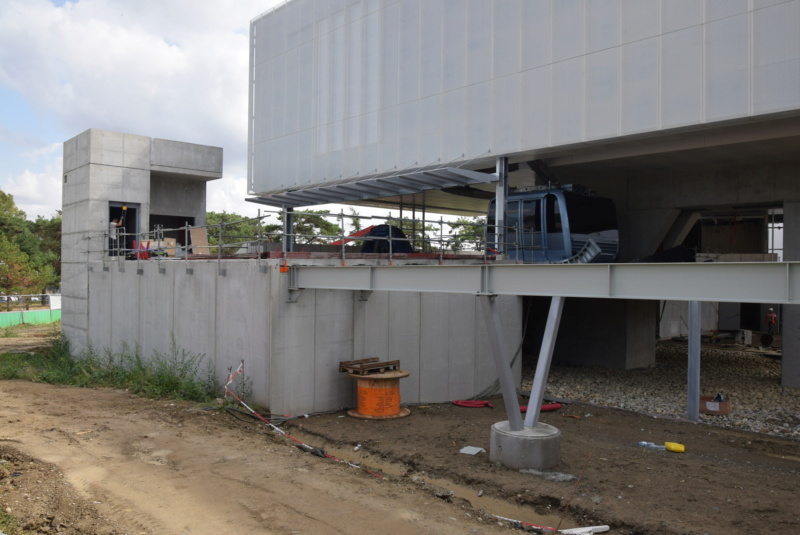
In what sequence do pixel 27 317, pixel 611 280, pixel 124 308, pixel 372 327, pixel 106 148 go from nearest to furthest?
pixel 611 280, pixel 372 327, pixel 124 308, pixel 106 148, pixel 27 317

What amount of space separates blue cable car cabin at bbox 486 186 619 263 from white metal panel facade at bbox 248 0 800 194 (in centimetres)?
155

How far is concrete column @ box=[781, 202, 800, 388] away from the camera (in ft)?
54.6

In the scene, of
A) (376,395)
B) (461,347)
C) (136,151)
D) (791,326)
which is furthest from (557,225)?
(136,151)

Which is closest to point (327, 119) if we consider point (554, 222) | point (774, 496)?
point (554, 222)

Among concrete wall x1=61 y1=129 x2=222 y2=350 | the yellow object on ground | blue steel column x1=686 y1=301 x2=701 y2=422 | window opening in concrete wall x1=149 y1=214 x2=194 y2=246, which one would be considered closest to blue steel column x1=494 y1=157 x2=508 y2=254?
blue steel column x1=686 y1=301 x2=701 y2=422

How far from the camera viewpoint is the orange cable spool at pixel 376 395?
43.9 feet

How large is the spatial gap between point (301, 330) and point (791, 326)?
13.1 metres

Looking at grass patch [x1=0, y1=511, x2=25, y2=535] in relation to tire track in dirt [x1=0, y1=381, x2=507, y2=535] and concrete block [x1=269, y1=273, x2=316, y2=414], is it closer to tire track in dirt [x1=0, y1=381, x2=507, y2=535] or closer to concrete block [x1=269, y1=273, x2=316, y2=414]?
tire track in dirt [x1=0, y1=381, x2=507, y2=535]

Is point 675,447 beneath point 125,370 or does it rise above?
beneath

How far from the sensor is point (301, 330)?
13336mm

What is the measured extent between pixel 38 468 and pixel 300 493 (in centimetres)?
392

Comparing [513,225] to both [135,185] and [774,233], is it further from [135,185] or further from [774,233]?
[774,233]

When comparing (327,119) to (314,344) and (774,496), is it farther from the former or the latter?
(774,496)

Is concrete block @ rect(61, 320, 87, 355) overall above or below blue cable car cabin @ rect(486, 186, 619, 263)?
below
